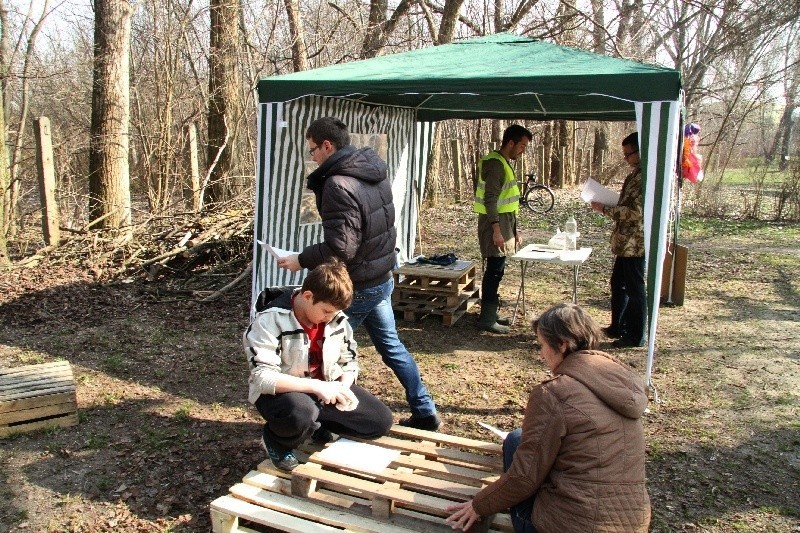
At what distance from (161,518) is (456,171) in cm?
1354

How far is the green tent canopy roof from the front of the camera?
405 centimetres

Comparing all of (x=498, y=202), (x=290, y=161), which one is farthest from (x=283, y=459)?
(x=498, y=202)

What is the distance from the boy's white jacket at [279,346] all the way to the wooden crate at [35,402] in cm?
169

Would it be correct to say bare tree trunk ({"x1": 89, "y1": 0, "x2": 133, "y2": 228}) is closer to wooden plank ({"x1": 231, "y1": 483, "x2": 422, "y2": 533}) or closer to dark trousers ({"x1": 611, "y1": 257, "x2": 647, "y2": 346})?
dark trousers ({"x1": 611, "y1": 257, "x2": 647, "y2": 346})

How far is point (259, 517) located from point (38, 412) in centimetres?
199

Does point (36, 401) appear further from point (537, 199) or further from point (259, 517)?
point (537, 199)

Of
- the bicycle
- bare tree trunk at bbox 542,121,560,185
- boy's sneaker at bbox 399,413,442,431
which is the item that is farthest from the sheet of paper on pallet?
bare tree trunk at bbox 542,121,560,185

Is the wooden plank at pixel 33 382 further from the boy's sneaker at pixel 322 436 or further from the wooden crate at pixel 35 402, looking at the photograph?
the boy's sneaker at pixel 322 436

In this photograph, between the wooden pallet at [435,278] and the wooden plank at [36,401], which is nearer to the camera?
the wooden plank at [36,401]

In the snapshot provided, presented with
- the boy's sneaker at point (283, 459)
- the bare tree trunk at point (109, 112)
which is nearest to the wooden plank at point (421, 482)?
the boy's sneaker at point (283, 459)

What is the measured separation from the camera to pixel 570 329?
2.27 metres

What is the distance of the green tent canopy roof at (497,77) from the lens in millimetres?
Answer: 4047

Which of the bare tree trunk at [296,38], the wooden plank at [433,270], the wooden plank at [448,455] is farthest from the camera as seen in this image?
the bare tree trunk at [296,38]

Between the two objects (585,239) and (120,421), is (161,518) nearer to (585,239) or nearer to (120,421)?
(120,421)
